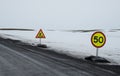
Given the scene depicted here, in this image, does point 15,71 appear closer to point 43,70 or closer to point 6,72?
point 6,72

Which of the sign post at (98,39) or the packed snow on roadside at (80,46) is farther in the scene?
the packed snow on roadside at (80,46)

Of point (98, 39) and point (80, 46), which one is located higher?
point (98, 39)

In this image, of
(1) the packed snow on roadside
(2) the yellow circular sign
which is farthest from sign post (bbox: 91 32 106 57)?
(1) the packed snow on roadside

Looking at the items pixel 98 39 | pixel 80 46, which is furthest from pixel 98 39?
pixel 80 46

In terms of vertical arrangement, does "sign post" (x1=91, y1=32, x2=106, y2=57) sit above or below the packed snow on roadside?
above

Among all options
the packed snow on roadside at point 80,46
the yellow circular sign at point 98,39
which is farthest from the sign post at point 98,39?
the packed snow on roadside at point 80,46

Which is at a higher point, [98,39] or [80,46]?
[98,39]

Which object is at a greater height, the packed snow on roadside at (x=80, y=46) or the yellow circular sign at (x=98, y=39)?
the yellow circular sign at (x=98, y=39)

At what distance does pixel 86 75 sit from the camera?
7.54 m

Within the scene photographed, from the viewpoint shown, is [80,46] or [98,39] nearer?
[98,39]

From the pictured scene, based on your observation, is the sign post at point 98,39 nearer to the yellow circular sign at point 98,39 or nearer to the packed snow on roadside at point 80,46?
the yellow circular sign at point 98,39

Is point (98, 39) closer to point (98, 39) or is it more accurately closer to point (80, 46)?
point (98, 39)

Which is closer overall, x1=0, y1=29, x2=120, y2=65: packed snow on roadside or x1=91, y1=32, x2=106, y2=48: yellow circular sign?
x1=91, y1=32, x2=106, y2=48: yellow circular sign

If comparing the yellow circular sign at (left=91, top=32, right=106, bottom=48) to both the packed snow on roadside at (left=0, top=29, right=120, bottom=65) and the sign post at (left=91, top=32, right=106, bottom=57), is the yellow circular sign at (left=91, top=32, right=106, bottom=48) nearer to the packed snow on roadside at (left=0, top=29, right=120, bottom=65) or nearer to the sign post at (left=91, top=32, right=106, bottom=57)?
the sign post at (left=91, top=32, right=106, bottom=57)
